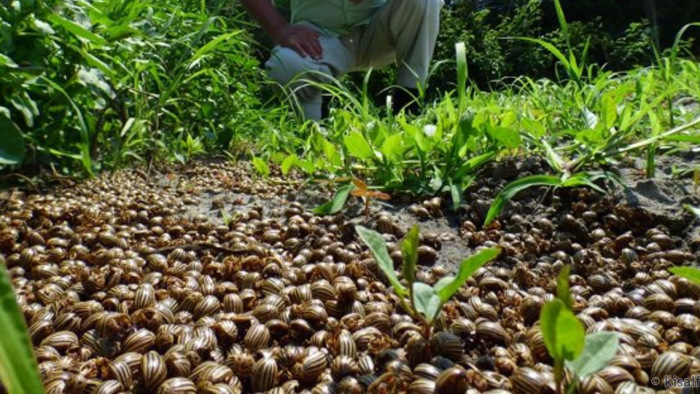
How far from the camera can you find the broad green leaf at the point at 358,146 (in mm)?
2104

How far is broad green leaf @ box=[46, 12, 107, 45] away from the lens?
2.15 m

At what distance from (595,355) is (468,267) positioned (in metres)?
0.26

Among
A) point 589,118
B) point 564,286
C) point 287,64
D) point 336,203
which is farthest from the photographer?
point 287,64

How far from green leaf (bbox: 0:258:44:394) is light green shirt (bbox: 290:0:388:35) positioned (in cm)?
411

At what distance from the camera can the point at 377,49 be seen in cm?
466

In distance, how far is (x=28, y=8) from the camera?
2078mm

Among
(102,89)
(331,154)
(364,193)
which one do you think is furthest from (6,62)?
(364,193)

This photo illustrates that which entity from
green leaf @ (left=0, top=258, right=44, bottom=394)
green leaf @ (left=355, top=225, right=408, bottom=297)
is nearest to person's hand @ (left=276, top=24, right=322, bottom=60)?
green leaf @ (left=355, top=225, right=408, bottom=297)

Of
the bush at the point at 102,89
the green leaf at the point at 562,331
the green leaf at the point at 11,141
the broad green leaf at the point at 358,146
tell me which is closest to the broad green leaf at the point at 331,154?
the broad green leaf at the point at 358,146

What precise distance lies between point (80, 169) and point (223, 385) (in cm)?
167

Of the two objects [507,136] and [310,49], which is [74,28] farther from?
[310,49]

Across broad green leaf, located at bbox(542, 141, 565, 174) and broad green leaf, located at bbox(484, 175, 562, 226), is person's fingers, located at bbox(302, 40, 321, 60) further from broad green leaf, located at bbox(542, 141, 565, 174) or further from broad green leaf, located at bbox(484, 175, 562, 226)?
broad green leaf, located at bbox(484, 175, 562, 226)

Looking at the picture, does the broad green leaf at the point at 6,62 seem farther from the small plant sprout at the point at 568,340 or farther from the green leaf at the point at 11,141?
the small plant sprout at the point at 568,340

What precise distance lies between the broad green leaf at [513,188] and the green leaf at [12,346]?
1.33 metres
